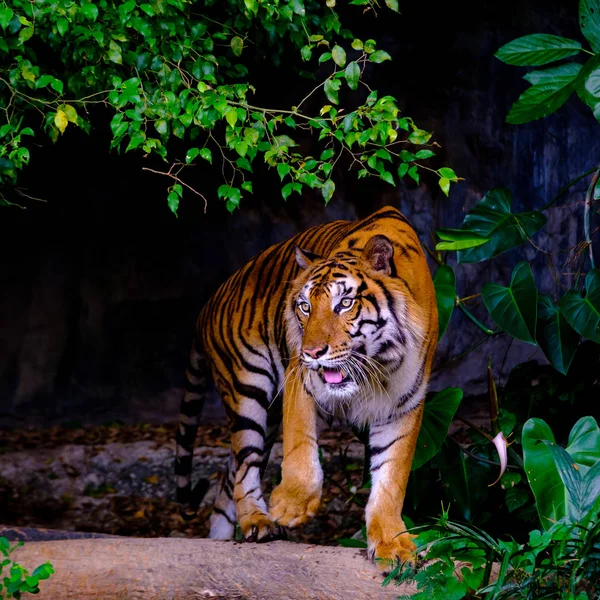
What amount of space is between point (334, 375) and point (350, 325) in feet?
0.70

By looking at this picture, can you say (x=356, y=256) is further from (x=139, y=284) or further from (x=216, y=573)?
(x=139, y=284)

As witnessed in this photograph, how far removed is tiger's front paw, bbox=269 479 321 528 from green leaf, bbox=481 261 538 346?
46.4 inches

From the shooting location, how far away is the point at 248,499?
13.6 ft

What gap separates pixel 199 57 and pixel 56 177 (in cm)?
376

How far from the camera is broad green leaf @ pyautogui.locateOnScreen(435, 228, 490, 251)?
4.23m

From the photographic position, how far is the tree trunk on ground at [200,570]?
3.37 metres

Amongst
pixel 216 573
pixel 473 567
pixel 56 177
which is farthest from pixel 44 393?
pixel 473 567

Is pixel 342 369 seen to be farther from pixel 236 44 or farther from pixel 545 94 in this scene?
pixel 236 44

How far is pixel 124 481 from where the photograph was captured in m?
7.29

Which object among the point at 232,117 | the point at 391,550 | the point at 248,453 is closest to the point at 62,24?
the point at 232,117

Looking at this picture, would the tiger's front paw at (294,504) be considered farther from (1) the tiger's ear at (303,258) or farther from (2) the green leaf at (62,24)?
(2) the green leaf at (62,24)

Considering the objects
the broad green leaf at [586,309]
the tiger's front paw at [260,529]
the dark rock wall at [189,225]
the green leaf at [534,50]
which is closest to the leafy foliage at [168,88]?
the green leaf at [534,50]

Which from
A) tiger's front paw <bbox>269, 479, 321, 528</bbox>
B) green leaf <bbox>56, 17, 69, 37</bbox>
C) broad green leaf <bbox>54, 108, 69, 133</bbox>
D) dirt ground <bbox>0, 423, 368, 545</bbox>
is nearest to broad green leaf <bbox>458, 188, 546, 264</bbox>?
tiger's front paw <bbox>269, 479, 321, 528</bbox>

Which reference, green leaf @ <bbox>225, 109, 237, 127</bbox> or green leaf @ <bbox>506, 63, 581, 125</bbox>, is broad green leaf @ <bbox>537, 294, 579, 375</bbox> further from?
green leaf @ <bbox>225, 109, 237, 127</bbox>
